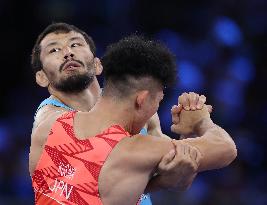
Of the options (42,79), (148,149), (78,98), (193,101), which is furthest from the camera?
(42,79)

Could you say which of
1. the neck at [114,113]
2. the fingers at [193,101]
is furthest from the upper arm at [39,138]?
the fingers at [193,101]

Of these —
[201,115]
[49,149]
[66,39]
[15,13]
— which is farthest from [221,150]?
[15,13]

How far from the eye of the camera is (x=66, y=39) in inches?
196

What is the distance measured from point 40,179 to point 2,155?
5286 mm

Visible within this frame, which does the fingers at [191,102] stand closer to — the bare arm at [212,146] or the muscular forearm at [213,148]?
the bare arm at [212,146]

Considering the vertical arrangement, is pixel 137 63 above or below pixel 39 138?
above

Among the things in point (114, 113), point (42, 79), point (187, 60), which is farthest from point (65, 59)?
point (187, 60)

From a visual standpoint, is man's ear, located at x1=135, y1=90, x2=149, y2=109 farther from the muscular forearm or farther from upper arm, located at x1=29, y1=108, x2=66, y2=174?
upper arm, located at x1=29, y1=108, x2=66, y2=174

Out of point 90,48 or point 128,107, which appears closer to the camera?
point 128,107

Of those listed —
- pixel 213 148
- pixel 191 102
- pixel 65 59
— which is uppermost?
pixel 65 59

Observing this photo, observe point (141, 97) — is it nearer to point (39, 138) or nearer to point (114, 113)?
point (114, 113)

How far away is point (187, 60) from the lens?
9.73 m

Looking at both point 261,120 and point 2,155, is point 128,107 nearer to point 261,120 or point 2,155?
point 2,155

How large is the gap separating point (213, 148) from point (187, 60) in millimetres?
6278
